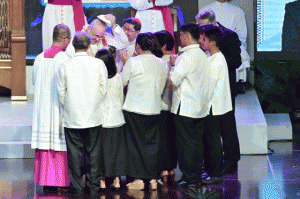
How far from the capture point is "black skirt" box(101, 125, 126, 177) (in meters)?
5.68

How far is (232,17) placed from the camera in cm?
930

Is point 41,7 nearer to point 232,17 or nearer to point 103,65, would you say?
point 232,17

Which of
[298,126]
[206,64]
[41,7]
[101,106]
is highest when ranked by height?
[41,7]

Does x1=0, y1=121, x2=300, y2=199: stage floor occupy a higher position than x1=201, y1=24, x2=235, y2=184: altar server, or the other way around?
x1=201, y1=24, x2=235, y2=184: altar server

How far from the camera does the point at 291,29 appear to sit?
35.9 feet

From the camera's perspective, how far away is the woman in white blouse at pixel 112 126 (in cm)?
563

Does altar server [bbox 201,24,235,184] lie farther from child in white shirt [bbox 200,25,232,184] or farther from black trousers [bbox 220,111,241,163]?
black trousers [bbox 220,111,241,163]

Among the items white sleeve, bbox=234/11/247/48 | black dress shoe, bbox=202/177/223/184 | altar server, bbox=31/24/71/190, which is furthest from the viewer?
white sleeve, bbox=234/11/247/48

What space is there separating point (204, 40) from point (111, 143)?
1.38 metres

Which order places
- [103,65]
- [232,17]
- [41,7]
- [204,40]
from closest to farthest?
[103,65] < [204,40] < [232,17] < [41,7]

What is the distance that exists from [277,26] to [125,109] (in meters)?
5.92

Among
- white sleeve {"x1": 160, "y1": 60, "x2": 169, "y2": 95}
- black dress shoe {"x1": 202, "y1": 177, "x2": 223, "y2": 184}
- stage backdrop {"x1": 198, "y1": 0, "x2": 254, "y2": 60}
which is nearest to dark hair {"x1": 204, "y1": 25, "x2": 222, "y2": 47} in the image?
white sleeve {"x1": 160, "y1": 60, "x2": 169, "y2": 95}

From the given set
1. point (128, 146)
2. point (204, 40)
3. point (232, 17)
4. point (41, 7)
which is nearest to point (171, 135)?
point (128, 146)

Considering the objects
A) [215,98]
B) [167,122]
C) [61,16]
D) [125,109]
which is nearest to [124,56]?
[125,109]
